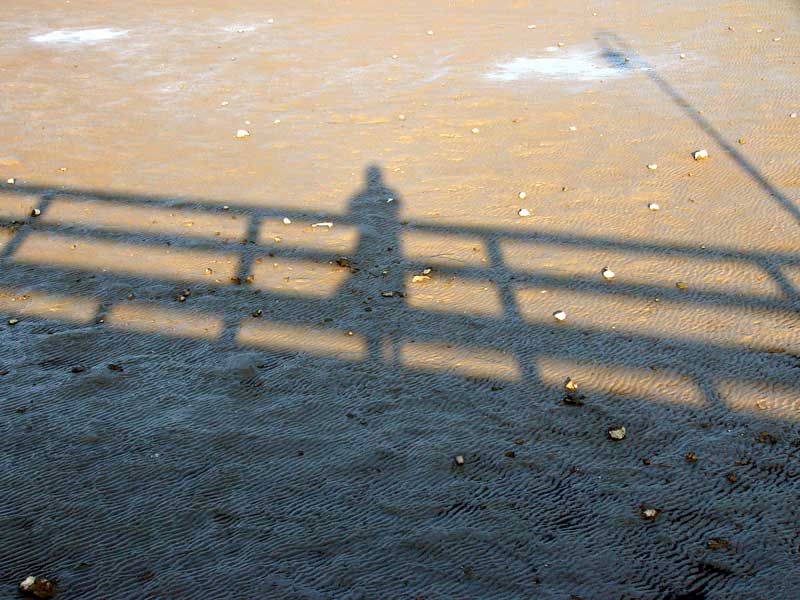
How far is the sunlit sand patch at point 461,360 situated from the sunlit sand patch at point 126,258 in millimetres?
1624

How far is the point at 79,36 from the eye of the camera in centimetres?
1365

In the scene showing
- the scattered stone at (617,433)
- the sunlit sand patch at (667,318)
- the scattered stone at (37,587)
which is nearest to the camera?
the scattered stone at (37,587)

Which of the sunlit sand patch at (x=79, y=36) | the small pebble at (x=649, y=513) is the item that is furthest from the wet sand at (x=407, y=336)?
the sunlit sand patch at (x=79, y=36)

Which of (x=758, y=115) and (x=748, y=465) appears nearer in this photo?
(x=748, y=465)

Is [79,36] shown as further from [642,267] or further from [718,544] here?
[718,544]

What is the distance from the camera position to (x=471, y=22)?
44.2 ft

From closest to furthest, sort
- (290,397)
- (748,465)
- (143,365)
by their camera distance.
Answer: (748,465), (290,397), (143,365)

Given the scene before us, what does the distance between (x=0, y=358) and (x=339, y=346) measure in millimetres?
1975

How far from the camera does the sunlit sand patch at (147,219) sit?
6.97 m

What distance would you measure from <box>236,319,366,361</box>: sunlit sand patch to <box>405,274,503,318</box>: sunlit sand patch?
593 millimetres

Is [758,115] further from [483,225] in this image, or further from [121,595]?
[121,595]

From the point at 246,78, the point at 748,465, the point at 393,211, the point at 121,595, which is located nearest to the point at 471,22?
the point at 246,78

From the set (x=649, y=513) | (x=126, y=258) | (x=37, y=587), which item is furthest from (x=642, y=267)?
(x=37, y=587)

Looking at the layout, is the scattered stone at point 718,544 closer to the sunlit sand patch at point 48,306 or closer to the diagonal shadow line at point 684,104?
the diagonal shadow line at point 684,104
